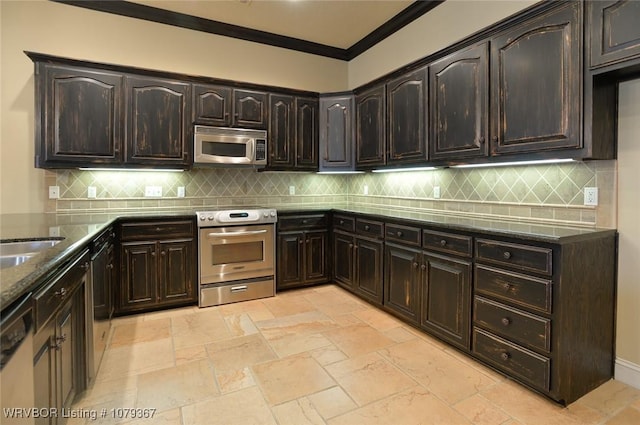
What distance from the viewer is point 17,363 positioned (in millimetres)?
997

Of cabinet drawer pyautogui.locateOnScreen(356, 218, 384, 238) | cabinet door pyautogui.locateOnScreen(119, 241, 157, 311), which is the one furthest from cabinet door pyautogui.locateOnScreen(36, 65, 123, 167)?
cabinet drawer pyautogui.locateOnScreen(356, 218, 384, 238)

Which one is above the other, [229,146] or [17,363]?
[229,146]

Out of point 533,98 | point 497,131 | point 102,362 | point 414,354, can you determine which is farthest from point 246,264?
point 533,98

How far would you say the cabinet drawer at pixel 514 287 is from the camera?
1949mm

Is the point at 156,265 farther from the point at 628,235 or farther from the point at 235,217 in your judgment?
the point at 628,235

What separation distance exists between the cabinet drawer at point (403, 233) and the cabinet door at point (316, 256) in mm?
1080

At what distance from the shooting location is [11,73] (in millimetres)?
3166

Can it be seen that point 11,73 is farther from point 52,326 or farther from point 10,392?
point 10,392

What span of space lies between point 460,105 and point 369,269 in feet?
5.72

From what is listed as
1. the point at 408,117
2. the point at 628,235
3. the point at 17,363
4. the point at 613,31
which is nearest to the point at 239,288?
the point at 408,117

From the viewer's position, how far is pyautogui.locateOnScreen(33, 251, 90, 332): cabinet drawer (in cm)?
121

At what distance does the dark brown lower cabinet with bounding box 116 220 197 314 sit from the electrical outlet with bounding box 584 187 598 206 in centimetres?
328

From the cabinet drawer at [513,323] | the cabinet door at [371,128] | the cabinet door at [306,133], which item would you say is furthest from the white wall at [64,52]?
the cabinet drawer at [513,323]

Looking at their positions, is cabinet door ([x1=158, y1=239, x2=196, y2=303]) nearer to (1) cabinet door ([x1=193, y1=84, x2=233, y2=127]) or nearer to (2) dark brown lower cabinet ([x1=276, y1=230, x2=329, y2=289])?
(2) dark brown lower cabinet ([x1=276, y1=230, x2=329, y2=289])
